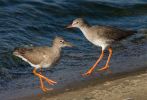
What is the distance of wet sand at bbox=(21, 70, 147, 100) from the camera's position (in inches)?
332

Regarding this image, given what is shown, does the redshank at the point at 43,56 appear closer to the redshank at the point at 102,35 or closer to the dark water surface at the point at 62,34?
the dark water surface at the point at 62,34

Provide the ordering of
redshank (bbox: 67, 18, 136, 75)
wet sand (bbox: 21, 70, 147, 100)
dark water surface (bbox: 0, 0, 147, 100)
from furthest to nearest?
1. redshank (bbox: 67, 18, 136, 75)
2. dark water surface (bbox: 0, 0, 147, 100)
3. wet sand (bbox: 21, 70, 147, 100)

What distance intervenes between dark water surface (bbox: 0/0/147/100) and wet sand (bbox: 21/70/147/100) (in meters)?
0.50

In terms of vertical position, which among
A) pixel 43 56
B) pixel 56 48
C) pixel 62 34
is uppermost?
pixel 56 48

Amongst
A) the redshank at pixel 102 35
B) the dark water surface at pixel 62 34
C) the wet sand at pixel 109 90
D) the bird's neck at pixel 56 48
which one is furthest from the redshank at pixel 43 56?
the redshank at pixel 102 35

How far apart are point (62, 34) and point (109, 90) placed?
20.6 ft

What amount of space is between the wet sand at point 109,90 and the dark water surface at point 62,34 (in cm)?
50

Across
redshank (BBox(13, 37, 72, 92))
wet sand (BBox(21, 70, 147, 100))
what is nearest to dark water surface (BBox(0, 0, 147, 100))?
redshank (BBox(13, 37, 72, 92))

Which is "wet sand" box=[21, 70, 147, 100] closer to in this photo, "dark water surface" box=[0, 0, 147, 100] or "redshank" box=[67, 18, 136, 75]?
"dark water surface" box=[0, 0, 147, 100]

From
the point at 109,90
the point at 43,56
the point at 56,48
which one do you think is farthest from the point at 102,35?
the point at 109,90

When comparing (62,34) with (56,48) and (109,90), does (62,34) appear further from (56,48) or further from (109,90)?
(109,90)

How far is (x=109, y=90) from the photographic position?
8922mm

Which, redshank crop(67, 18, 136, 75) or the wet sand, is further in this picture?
redshank crop(67, 18, 136, 75)

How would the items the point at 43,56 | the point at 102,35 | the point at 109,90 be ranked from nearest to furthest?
the point at 109,90 → the point at 43,56 → the point at 102,35
